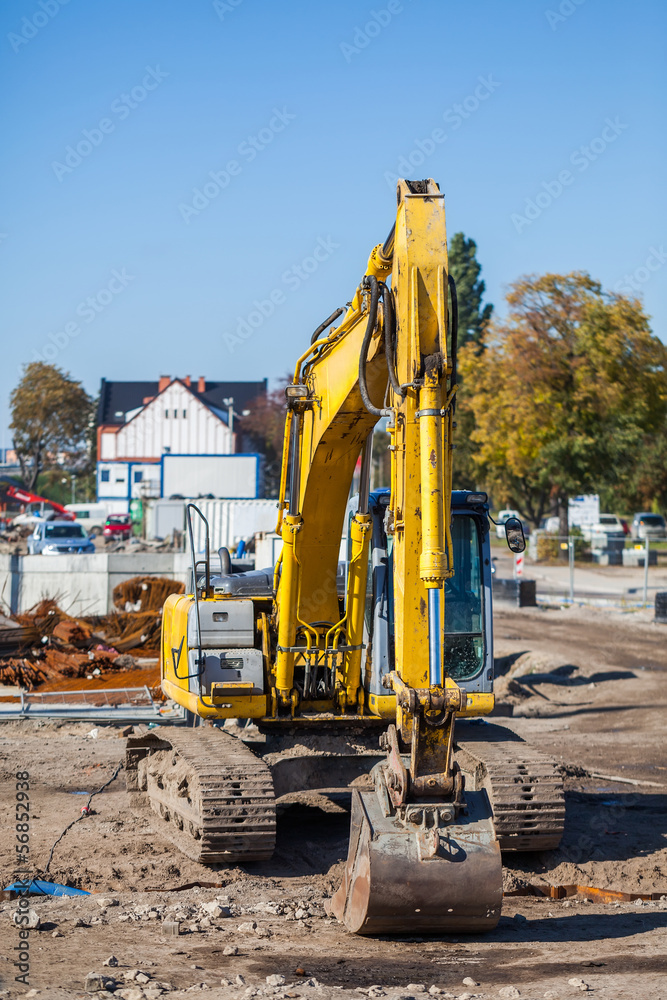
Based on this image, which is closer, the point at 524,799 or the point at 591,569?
the point at 524,799

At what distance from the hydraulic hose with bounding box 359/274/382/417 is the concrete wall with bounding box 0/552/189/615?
1645 centimetres

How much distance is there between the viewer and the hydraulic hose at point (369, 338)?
6.87m

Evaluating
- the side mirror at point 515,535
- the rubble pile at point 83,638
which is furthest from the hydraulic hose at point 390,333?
the rubble pile at point 83,638

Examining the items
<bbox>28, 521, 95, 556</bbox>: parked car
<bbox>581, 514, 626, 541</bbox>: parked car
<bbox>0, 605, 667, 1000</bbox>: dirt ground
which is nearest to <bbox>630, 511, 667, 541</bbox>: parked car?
<bbox>581, 514, 626, 541</bbox>: parked car

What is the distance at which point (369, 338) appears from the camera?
22.9 ft

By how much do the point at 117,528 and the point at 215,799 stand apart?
4584cm

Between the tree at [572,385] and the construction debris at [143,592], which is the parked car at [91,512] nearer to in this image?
the tree at [572,385]

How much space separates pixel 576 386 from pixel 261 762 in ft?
116

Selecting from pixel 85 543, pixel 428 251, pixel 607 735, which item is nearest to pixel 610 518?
pixel 85 543

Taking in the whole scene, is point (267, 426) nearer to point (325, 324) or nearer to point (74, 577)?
point (74, 577)

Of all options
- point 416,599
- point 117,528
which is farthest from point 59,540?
point 416,599

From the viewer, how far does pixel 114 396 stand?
96625mm

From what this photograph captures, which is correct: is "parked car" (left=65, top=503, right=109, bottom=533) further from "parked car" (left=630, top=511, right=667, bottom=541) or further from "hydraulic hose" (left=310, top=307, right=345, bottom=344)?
"hydraulic hose" (left=310, top=307, right=345, bottom=344)

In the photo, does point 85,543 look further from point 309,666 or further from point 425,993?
point 425,993
